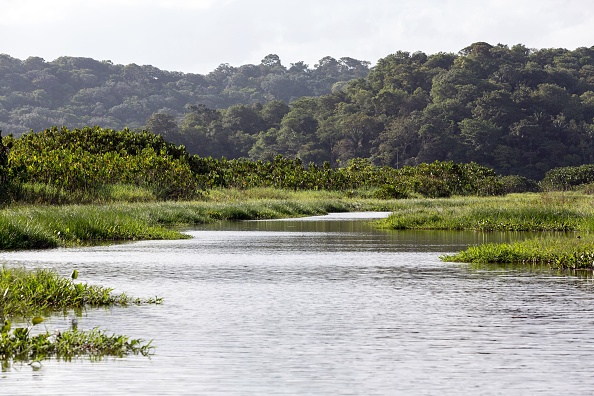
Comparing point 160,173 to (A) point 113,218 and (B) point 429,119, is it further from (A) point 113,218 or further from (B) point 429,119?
(B) point 429,119

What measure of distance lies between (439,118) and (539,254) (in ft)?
416

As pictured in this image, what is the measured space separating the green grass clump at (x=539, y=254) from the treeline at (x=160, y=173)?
25254 millimetres

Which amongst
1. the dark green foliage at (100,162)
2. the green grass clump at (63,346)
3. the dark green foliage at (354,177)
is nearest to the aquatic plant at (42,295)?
the green grass clump at (63,346)

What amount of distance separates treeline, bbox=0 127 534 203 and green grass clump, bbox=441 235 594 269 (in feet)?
82.9

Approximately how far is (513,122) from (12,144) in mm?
102784

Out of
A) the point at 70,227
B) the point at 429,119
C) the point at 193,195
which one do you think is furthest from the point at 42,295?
the point at 429,119

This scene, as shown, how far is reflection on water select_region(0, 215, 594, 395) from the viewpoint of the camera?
35.1 ft

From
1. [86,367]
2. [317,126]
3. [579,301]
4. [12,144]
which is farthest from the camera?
[317,126]

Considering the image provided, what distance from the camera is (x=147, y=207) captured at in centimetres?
4731

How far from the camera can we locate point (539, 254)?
24828 millimetres

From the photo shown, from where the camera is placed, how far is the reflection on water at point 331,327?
10.7 meters

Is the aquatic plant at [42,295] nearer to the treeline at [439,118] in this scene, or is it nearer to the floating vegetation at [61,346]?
the floating vegetation at [61,346]

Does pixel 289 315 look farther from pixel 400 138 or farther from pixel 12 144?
pixel 400 138

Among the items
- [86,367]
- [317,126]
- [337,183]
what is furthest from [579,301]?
[317,126]
